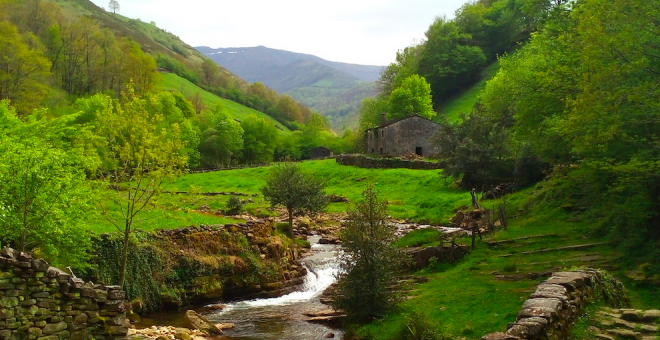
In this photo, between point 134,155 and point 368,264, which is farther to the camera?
point 134,155

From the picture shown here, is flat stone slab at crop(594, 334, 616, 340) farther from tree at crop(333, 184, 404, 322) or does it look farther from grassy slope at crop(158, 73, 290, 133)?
grassy slope at crop(158, 73, 290, 133)

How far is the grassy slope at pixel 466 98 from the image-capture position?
96.1m

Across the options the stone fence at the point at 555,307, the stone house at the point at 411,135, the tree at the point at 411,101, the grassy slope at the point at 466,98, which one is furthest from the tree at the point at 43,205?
the grassy slope at the point at 466,98

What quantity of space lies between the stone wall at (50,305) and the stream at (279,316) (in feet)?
16.6

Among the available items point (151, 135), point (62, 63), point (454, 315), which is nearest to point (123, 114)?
point (151, 135)

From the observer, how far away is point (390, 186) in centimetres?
5556

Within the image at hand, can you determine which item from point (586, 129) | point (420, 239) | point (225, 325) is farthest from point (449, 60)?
point (225, 325)

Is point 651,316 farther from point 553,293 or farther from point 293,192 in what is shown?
point 293,192

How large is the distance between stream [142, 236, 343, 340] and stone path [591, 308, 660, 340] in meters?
8.55

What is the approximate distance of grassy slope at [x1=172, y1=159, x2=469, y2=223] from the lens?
1684 inches

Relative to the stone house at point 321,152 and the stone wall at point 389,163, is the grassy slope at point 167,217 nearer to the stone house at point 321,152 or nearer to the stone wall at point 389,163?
the stone wall at point 389,163

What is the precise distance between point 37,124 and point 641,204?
28562mm

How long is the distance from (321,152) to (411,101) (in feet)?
121

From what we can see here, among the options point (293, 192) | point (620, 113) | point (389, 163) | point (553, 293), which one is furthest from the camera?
point (389, 163)
